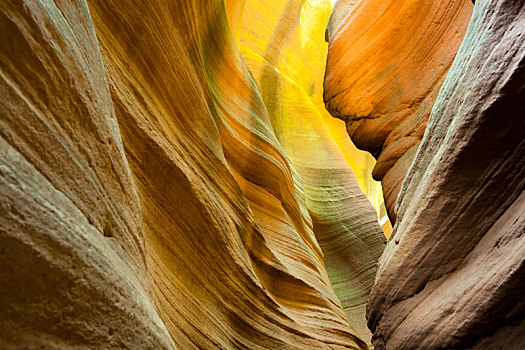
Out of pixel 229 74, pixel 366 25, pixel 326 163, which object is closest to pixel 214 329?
Answer: pixel 229 74

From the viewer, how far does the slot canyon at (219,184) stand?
1257 millimetres

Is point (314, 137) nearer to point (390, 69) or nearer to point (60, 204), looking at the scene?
point (390, 69)

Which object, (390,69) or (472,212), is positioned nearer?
(472,212)

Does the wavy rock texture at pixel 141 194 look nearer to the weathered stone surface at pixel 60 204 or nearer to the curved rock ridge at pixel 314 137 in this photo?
the weathered stone surface at pixel 60 204

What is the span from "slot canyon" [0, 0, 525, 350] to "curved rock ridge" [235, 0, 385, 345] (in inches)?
97.3

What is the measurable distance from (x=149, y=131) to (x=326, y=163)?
826 centimetres

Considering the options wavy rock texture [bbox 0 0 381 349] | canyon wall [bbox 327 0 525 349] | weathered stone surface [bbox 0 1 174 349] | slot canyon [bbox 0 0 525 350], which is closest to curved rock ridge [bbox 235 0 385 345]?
slot canyon [bbox 0 0 525 350]

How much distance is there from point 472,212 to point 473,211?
11 mm

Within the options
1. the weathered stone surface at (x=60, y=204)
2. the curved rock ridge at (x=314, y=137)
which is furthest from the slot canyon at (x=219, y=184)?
the curved rock ridge at (x=314, y=137)

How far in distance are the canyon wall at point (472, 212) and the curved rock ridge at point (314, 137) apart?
4.62 meters

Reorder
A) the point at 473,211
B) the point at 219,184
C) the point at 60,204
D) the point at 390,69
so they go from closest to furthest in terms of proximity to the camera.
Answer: the point at 60,204 < the point at 473,211 < the point at 219,184 < the point at 390,69

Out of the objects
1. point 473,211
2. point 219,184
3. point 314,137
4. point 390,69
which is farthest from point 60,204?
point 314,137

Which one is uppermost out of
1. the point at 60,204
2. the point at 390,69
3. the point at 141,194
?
the point at 60,204

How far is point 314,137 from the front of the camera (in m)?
11.3
